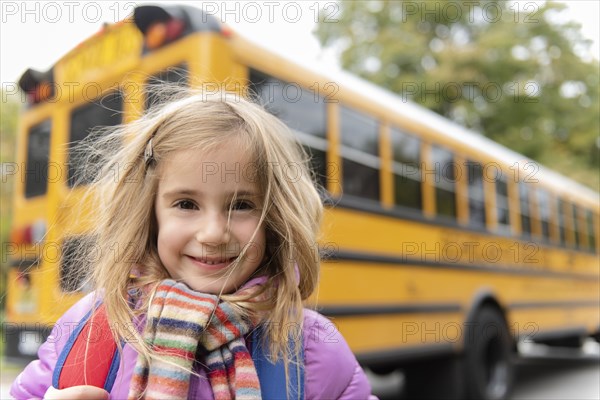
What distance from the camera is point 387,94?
3.80m

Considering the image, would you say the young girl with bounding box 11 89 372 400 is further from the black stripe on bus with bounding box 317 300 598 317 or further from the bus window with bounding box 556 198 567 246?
the bus window with bounding box 556 198 567 246

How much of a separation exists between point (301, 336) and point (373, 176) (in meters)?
2.35

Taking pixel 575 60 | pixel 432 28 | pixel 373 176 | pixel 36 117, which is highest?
pixel 432 28

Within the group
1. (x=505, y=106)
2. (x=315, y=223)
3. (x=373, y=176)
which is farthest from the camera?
(x=505, y=106)

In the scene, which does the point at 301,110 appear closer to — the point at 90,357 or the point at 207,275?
the point at 207,275

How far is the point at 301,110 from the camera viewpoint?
296 centimetres

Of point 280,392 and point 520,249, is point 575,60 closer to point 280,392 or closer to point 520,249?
point 520,249

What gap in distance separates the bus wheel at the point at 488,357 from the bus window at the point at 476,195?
0.63 m

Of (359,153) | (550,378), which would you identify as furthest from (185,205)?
(550,378)

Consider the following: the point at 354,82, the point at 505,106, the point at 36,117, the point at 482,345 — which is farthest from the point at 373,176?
the point at 505,106

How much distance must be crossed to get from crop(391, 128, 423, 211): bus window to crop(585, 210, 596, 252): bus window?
3928mm

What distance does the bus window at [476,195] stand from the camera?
14.5 ft

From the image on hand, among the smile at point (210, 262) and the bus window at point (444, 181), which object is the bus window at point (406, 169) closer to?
the bus window at point (444, 181)

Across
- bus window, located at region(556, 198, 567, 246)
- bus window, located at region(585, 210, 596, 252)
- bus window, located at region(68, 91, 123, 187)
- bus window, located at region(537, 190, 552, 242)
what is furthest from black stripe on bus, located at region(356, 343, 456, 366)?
bus window, located at region(585, 210, 596, 252)
